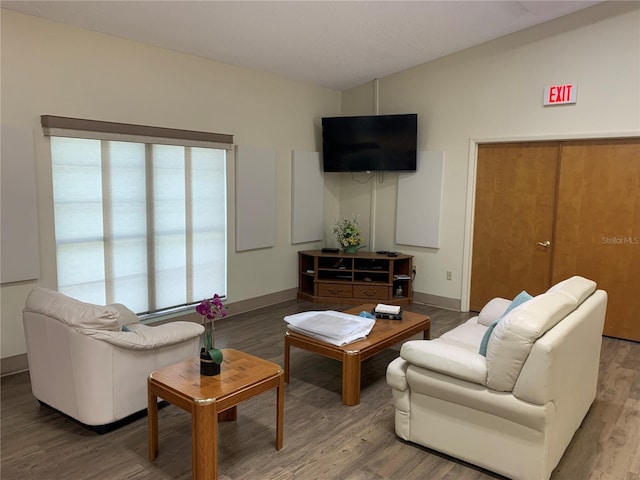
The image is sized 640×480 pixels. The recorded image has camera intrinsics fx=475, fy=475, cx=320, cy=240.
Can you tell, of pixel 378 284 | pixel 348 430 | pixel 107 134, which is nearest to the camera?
pixel 348 430

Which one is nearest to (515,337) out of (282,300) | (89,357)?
(89,357)

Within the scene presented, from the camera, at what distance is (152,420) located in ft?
8.52

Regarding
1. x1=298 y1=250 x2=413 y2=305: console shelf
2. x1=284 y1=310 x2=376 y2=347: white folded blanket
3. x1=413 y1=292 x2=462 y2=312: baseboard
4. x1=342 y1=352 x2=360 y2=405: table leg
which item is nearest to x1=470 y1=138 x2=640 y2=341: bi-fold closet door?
x1=413 y1=292 x2=462 y2=312: baseboard

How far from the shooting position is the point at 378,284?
19.2 feet

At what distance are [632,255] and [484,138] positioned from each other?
193 centimetres

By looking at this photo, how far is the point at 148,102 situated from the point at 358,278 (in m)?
3.21

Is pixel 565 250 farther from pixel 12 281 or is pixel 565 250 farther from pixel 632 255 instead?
pixel 12 281

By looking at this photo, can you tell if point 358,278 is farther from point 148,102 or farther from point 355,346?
point 148,102

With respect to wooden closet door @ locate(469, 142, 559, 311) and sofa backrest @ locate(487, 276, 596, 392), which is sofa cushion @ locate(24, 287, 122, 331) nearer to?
sofa backrest @ locate(487, 276, 596, 392)

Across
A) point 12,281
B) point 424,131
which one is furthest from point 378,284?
point 12,281

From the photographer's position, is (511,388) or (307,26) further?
(307,26)

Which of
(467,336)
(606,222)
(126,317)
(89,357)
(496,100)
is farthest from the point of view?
(496,100)

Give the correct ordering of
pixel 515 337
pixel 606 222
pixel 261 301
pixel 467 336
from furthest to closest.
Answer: pixel 261 301, pixel 606 222, pixel 467 336, pixel 515 337

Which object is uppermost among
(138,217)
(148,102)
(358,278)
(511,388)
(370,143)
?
(148,102)
